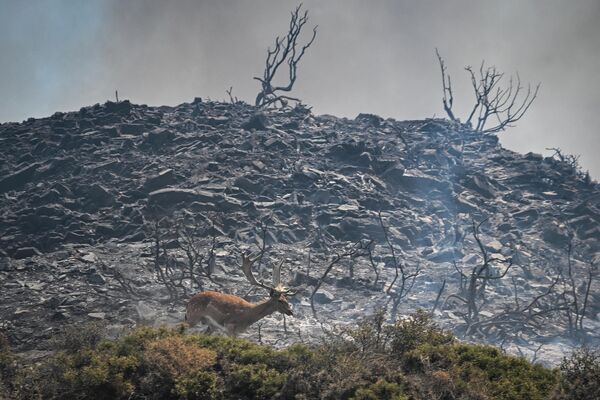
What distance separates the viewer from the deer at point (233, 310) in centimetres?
1407

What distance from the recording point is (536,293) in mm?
30172

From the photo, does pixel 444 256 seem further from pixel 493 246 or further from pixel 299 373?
pixel 299 373

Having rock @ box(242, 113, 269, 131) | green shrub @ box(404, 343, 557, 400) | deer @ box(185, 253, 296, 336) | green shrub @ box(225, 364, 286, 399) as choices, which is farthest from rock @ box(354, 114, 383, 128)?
green shrub @ box(225, 364, 286, 399)

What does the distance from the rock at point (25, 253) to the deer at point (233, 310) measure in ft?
69.7

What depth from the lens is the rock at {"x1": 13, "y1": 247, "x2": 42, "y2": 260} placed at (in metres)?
31.5

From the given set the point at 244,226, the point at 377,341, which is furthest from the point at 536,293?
the point at 377,341

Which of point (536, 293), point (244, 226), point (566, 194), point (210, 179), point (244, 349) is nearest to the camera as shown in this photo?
point (244, 349)

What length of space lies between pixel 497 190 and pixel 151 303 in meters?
35.2

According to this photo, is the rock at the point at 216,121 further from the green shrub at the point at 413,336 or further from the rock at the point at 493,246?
the green shrub at the point at 413,336

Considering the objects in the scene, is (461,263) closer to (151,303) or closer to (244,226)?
(244,226)

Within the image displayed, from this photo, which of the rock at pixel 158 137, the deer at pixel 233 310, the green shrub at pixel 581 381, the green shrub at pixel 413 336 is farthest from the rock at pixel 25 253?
the green shrub at pixel 581 381

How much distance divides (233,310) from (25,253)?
22714mm

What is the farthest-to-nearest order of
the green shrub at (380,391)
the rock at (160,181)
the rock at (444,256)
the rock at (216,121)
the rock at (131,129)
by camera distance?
the rock at (216,121)
the rock at (131,129)
the rock at (160,181)
the rock at (444,256)
the green shrub at (380,391)

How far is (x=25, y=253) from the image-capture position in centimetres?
3175
